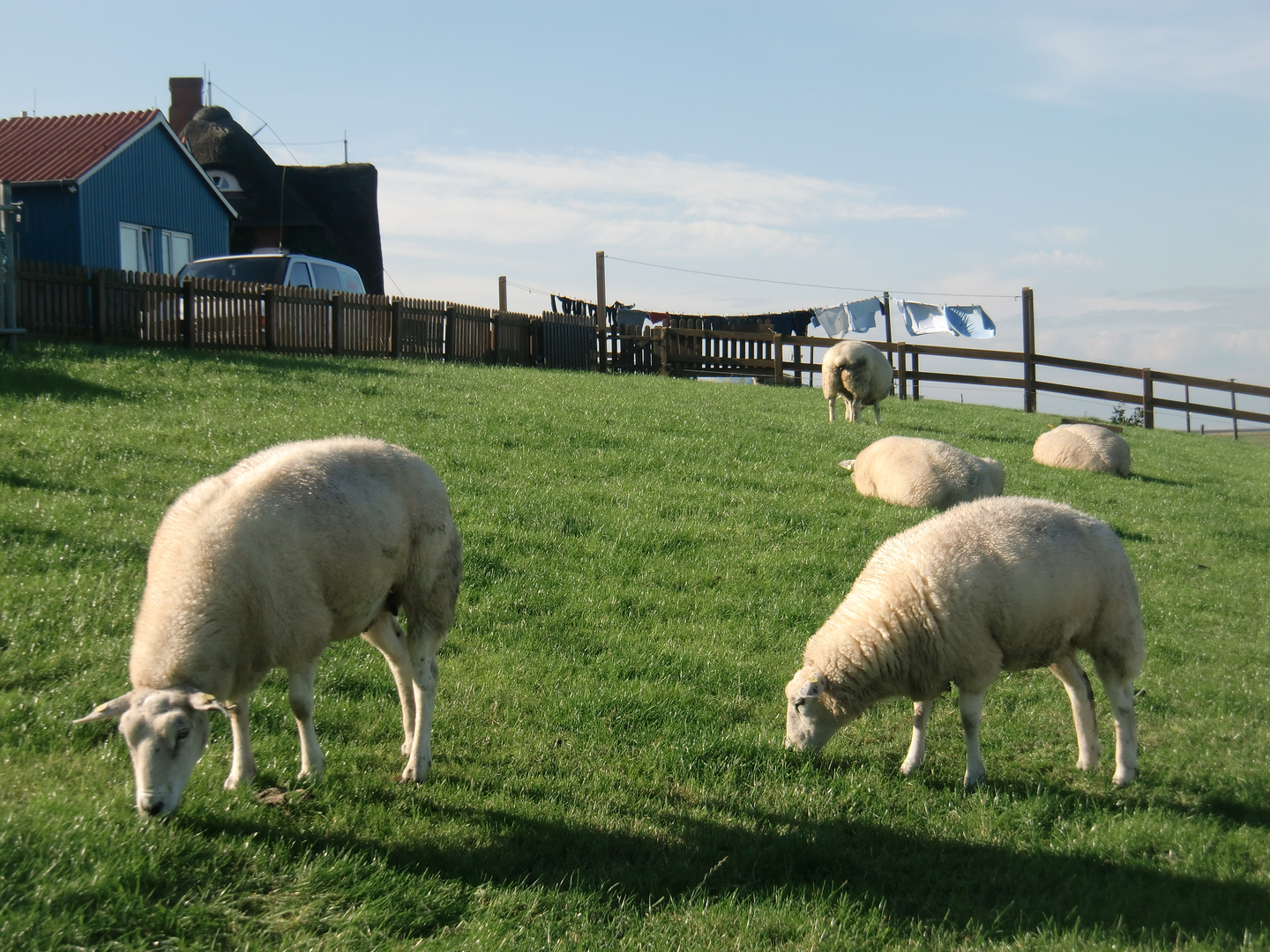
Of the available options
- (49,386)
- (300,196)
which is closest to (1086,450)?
(49,386)

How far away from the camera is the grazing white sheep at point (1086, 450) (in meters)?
13.2

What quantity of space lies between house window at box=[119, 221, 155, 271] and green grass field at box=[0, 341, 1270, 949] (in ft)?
48.1

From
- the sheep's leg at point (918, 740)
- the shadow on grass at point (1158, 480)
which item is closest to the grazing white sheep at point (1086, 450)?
the shadow on grass at point (1158, 480)

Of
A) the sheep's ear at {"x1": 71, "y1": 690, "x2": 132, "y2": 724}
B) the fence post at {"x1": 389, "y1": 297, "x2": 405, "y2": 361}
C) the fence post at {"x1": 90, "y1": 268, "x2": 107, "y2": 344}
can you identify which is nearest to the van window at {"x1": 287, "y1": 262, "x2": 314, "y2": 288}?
the fence post at {"x1": 389, "y1": 297, "x2": 405, "y2": 361}

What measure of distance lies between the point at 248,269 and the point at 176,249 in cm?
774

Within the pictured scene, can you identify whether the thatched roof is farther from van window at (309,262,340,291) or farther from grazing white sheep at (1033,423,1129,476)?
grazing white sheep at (1033,423,1129,476)

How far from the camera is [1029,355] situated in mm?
22859

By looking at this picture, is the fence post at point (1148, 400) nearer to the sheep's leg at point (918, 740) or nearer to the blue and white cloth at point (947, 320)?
the blue and white cloth at point (947, 320)

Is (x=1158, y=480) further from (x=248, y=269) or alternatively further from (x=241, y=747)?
(x=248, y=269)

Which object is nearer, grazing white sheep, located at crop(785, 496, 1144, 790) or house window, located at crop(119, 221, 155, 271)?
grazing white sheep, located at crop(785, 496, 1144, 790)

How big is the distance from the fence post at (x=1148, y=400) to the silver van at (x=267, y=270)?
1752 cm

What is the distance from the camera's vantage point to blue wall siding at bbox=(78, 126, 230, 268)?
859 inches

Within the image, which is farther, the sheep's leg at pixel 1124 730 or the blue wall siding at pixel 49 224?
the blue wall siding at pixel 49 224

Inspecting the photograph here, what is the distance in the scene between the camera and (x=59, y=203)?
70.2 ft
